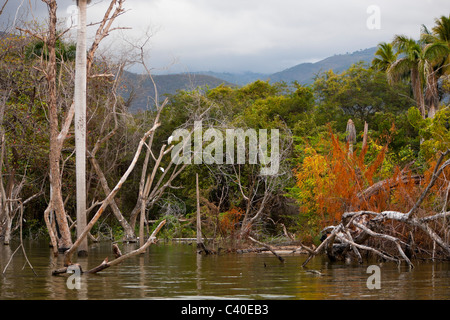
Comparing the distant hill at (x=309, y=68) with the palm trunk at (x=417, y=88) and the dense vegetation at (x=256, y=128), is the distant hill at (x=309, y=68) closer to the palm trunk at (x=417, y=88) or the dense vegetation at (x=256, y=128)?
the dense vegetation at (x=256, y=128)

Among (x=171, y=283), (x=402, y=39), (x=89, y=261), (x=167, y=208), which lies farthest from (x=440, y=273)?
(x=402, y=39)

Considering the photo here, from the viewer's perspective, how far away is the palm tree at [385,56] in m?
35.1

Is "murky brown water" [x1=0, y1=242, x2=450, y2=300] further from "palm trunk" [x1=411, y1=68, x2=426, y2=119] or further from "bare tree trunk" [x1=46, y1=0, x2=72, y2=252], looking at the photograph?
"palm trunk" [x1=411, y1=68, x2=426, y2=119]

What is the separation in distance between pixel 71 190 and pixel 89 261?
39.0 ft

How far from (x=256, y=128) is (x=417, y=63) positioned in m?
10.5

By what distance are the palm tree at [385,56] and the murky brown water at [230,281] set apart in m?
22.2

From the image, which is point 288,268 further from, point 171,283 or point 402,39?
point 402,39

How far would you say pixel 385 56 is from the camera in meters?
35.2

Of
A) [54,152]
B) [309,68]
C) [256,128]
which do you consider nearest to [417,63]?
[256,128]

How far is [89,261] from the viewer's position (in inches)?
665

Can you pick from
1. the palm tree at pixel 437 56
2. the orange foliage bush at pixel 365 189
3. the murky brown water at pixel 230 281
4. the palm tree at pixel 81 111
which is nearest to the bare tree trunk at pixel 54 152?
the palm tree at pixel 81 111

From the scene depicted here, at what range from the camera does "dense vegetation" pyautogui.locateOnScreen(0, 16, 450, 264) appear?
60.3 ft

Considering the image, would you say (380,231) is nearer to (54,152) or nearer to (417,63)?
(54,152)

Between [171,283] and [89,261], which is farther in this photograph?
[89,261]
